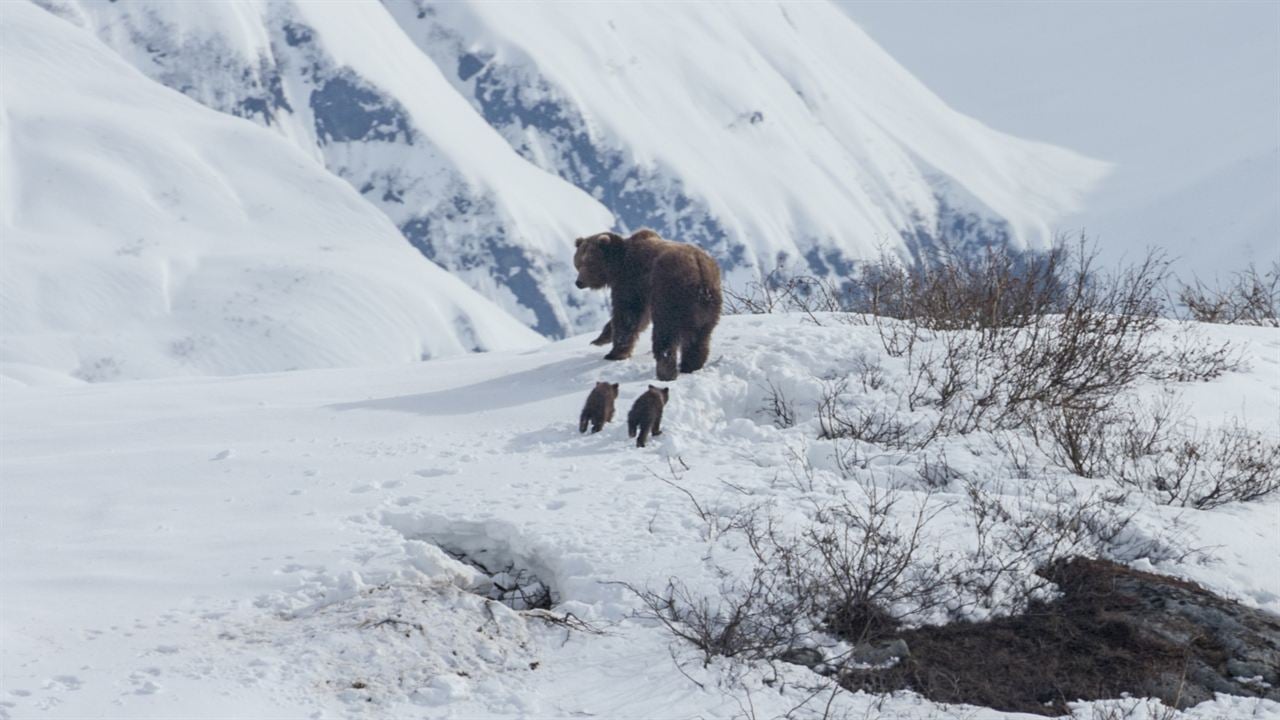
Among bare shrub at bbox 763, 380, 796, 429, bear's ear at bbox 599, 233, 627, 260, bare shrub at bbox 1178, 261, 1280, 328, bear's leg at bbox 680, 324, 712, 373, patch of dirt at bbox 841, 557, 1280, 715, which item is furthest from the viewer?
bare shrub at bbox 1178, 261, 1280, 328

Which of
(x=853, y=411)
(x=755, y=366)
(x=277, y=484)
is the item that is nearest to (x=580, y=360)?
(x=755, y=366)

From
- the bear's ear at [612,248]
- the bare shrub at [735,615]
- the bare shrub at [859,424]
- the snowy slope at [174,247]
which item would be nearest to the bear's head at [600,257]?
the bear's ear at [612,248]

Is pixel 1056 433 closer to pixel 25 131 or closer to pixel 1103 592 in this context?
pixel 1103 592

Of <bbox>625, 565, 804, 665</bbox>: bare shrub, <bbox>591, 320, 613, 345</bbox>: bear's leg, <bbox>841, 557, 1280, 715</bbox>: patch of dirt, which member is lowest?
<bbox>841, 557, 1280, 715</bbox>: patch of dirt

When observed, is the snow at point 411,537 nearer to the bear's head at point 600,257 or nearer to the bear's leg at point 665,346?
the bear's leg at point 665,346

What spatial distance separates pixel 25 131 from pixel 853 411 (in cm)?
12564

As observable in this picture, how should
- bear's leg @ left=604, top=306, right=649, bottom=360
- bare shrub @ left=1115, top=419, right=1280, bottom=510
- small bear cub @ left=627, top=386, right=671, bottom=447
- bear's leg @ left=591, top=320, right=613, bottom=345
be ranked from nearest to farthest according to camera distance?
bare shrub @ left=1115, top=419, right=1280, bottom=510, small bear cub @ left=627, top=386, right=671, bottom=447, bear's leg @ left=604, top=306, right=649, bottom=360, bear's leg @ left=591, top=320, right=613, bottom=345

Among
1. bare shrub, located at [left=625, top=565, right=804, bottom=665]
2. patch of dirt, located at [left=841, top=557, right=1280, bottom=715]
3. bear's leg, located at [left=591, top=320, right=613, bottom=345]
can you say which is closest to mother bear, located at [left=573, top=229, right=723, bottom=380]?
bear's leg, located at [left=591, top=320, right=613, bottom=345]

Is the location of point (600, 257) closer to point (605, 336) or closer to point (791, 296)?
point (605, 336)

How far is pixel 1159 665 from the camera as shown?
4816 mm

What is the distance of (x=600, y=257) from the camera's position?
9695 mm

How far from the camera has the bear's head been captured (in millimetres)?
9648

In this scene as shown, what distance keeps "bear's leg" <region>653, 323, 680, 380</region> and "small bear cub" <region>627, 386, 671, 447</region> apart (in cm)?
105

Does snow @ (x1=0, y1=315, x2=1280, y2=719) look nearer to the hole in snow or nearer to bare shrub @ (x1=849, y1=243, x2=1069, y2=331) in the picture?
the hole in snow
